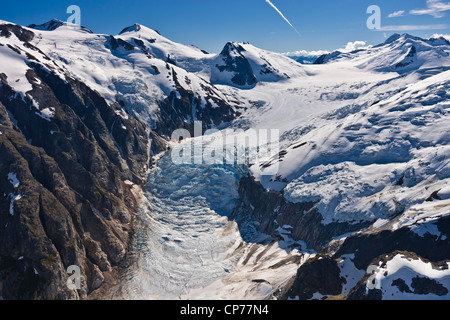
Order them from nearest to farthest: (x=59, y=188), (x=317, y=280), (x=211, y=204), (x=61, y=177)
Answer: (x=317, y=280) → (x=59, y=188) → (x=61, y=177) → (x=211, y=204)

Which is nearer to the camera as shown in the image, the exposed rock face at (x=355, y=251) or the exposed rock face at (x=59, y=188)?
the exposed rock face at (x=355, y=251)

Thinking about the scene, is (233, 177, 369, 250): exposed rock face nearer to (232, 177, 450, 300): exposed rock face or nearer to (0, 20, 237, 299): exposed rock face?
(232, 177, 450, 300): exposed rock face

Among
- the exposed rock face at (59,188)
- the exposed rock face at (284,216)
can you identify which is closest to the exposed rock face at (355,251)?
the exposed rock face at (284,216)

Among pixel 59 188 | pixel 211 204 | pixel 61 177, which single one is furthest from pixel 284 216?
pixel 61 177

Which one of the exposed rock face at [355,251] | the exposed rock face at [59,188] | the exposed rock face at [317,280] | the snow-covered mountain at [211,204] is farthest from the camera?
the exposed rock face at [59,188]

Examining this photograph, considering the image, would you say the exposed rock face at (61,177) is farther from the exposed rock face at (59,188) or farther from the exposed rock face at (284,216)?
the exposed rock face at (284,216)

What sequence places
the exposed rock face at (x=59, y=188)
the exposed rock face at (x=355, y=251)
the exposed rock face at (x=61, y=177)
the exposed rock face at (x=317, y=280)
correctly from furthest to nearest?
the exposed rock face at (x=61, y=177), the exposed rock face at (x=59, y=188), the exposed rock face at (x=317, y=280), the exposed rock face at (x=355, y=251)

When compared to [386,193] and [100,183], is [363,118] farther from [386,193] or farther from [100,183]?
[100,183]

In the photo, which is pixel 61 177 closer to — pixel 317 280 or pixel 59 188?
pixel 59 188

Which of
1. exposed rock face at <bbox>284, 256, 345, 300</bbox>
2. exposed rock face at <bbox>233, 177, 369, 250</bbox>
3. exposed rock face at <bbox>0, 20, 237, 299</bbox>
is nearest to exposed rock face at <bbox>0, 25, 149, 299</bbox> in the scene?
exposed rock face at <bbox>0, 20, 237, 299</bbox>

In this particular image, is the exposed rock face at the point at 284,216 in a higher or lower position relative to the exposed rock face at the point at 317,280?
higher
